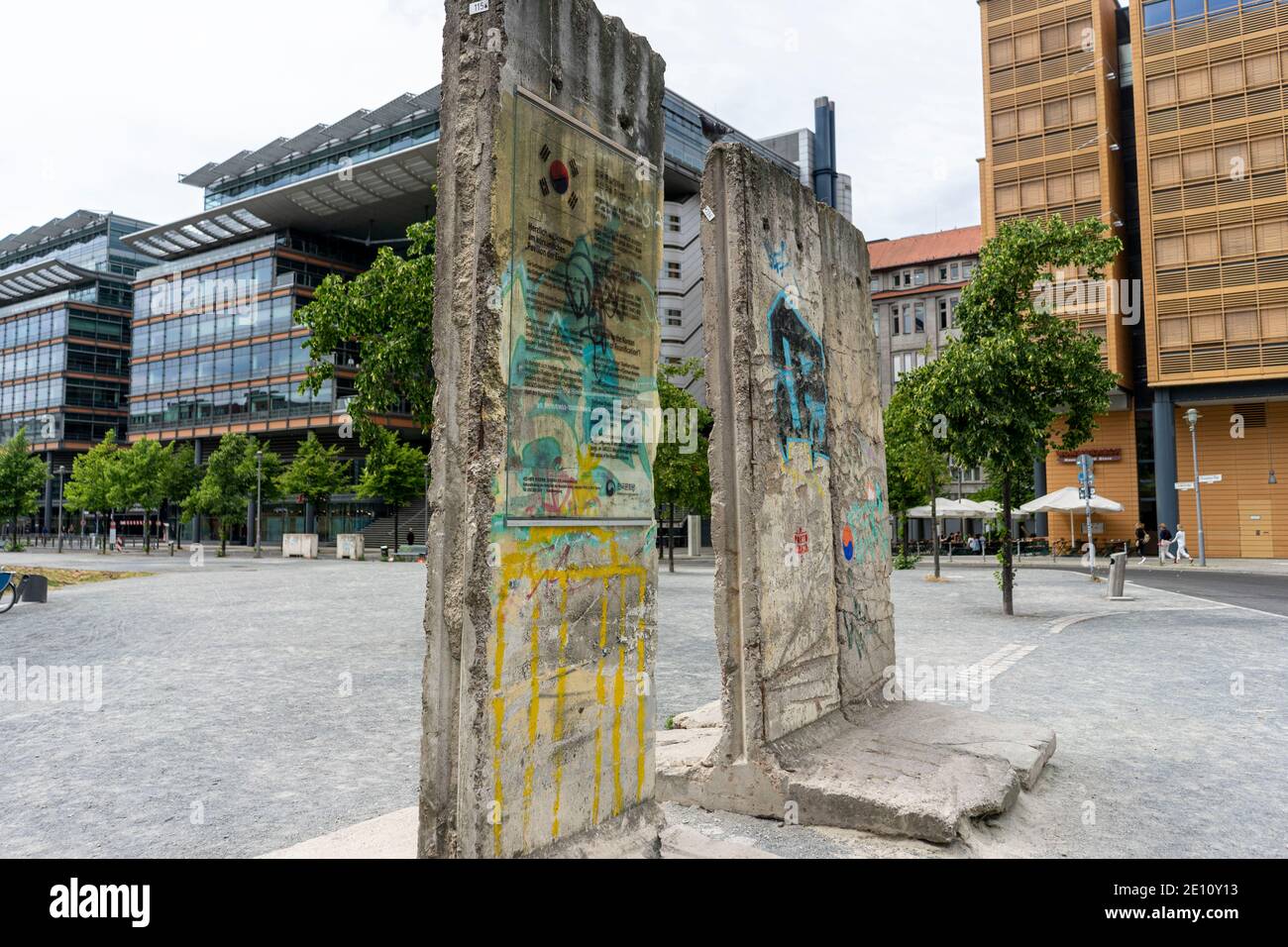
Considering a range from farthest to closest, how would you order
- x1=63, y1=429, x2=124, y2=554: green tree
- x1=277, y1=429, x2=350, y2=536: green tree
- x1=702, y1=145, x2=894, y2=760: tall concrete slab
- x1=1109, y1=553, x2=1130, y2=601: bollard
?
x1=63, y1=429, x2=124, y2=554: green tree
x1=277, y1=429, x2=350, y2=536: green tree
x1=1109, y1=553, x2=1130, y2=601: bollard
x1=702, y1=145, x2=894, y2=760: tall concrete slab

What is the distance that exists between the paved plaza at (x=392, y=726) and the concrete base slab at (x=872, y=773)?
114mm

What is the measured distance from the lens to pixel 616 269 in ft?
13.5

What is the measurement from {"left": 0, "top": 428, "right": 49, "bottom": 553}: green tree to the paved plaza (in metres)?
34.4

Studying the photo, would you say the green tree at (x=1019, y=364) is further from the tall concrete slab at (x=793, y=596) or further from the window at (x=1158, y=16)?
the window at (x=1158, y=16)

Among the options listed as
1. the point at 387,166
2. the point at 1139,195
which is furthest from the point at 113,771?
the point at 387,166

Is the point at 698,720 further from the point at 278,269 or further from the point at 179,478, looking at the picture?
the point at 278,269

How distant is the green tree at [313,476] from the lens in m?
45.7

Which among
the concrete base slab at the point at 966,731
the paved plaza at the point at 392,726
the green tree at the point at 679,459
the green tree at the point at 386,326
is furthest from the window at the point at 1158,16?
the concrete base slab at the point at 966,731

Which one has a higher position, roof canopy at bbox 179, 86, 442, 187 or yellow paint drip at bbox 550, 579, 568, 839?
roof canopy at bbox 179, 86, 442, 187

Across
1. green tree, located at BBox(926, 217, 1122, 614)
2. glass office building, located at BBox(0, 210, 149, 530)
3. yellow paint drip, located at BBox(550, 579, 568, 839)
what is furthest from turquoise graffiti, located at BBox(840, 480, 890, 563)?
glass office building, located at BBox(0, 210, 149, 530)

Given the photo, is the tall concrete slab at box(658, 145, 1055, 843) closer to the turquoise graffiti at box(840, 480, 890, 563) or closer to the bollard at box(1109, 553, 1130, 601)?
the turquoise graffiti at box(840, 480, 890, 563)

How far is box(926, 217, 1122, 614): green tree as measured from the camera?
543 inches
